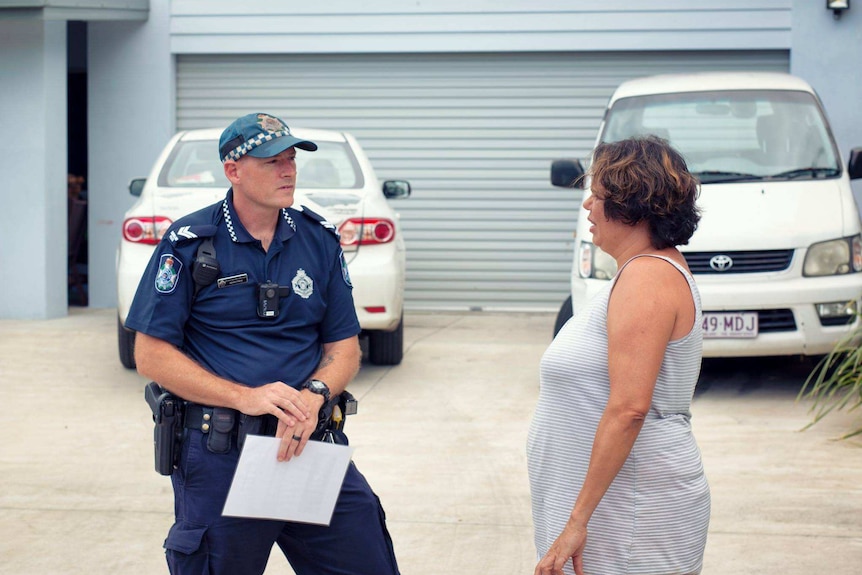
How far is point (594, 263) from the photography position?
7.27m

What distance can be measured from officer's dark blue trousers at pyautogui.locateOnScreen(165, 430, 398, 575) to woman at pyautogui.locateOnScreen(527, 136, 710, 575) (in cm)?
61

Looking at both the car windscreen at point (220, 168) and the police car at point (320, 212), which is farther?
the car windscreen at point (220, 168)

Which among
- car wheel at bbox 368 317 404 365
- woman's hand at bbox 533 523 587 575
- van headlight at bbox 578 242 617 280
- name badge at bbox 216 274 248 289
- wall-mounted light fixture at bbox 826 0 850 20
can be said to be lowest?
car wheel at bbox 368 317 404 365

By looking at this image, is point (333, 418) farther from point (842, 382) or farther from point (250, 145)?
point (842, 382)

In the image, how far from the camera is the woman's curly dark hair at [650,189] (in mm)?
2553

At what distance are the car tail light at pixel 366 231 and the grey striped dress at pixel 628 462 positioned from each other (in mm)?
4772

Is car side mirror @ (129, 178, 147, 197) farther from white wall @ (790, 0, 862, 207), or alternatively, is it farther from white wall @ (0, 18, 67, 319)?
white wall @ (790, 0, 862, 207)

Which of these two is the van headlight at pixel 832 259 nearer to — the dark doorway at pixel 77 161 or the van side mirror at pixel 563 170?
the van side mirror at pixel 563 170

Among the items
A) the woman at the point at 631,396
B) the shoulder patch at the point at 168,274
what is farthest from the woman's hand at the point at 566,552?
the shoulder patch at the point at 168,274

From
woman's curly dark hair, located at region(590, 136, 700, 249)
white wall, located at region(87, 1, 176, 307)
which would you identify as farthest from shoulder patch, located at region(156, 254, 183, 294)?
white wall, located at region(87, 1, 176, 307)

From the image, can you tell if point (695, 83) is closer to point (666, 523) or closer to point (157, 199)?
point (157, 199)

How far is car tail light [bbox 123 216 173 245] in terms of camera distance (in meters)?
7.12

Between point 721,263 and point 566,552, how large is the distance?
476 cm

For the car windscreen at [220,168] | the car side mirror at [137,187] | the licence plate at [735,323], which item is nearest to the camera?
the licence plate at [735,323]
